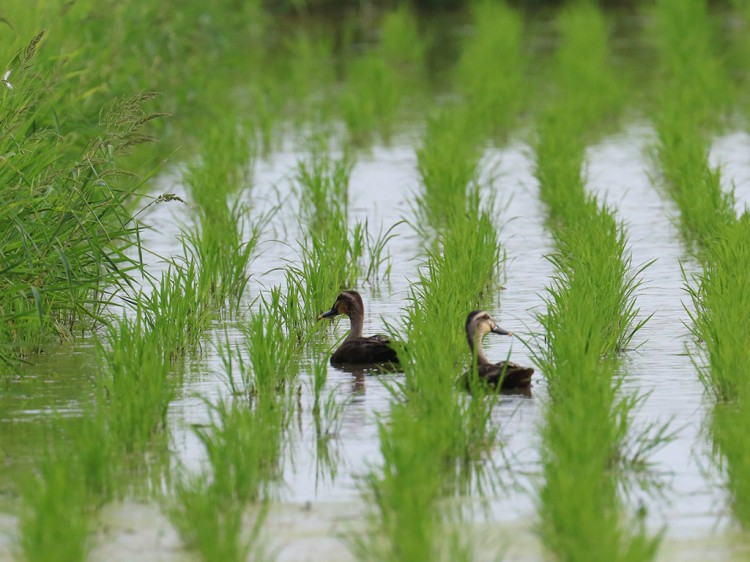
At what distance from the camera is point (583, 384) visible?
14.8ft

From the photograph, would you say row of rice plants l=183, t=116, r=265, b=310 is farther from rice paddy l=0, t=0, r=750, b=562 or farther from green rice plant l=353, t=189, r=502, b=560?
green rice plant l=353, t=189, r=502, b=560

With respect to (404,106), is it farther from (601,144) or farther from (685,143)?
(685,143)

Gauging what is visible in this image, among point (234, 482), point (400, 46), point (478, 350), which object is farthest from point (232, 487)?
point (400, 46)

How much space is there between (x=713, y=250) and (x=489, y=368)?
89.0 inches

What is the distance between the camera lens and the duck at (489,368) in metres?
4.98

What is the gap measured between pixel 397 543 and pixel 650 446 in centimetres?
102

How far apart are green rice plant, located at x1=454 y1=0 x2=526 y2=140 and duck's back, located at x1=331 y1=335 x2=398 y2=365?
6424 mm

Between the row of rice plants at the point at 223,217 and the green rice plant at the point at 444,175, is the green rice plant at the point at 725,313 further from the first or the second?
the row of rice plants at the point at 223,217

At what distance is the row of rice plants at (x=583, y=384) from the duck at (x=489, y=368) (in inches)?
3.8

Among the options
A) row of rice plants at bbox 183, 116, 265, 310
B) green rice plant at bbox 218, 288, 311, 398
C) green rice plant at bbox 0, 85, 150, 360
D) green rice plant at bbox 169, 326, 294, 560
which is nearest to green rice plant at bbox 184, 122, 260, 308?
row of rice plants at bbox 183, 116, 265, 310

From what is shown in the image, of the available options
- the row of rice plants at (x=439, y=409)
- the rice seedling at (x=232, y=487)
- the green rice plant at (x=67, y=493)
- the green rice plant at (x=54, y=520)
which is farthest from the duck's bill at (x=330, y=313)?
the green rice plant at (x=54, y=520)

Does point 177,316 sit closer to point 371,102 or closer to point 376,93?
point 371,102

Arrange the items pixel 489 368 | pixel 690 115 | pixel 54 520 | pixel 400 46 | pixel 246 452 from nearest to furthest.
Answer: pixel 54 520 < pixel 246 452 < pixel 489 368 < pixel 690 115 < pixel 400 46

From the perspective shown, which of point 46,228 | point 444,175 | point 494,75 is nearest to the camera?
point 46,228
